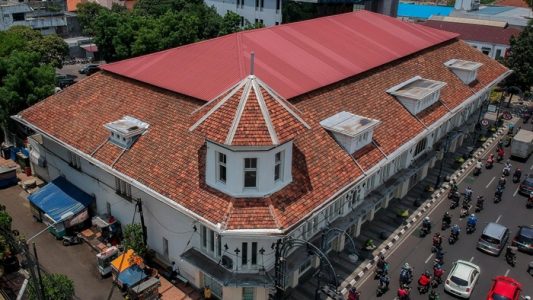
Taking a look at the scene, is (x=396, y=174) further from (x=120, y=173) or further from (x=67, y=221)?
(x=67, y=221)

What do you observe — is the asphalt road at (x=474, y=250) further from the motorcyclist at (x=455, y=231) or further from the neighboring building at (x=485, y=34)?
the neighboring building at (x=485, y=34)

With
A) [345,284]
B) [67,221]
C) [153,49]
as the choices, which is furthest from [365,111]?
[153,49]

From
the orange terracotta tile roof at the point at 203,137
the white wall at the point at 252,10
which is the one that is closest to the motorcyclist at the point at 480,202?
the orange terracotta tile roof at the point at 203,137

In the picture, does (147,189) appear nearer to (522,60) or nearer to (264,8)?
(522,60)

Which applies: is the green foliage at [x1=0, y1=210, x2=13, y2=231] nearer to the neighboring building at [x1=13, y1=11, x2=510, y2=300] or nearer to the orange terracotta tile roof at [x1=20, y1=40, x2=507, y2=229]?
the neighboring building at [x1=13, y1=11, x2=510, y2=300]

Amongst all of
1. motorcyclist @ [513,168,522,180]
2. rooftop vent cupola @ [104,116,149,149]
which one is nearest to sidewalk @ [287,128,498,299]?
motorcyclist @ [513,168,522,180]
